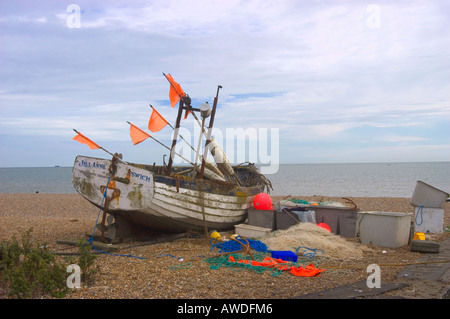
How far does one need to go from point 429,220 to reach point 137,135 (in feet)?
26.0

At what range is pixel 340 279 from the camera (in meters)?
6.84

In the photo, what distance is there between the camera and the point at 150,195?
9203 mm

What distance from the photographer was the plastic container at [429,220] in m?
11.5

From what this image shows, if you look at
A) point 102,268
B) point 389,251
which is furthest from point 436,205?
point 102,268

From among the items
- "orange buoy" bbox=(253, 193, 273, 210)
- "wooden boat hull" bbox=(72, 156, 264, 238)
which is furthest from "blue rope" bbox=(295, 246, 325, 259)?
"wooden boat hull" bbox=(72, 156, 264, 238)

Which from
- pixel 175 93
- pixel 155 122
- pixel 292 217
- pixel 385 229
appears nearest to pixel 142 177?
pixel 155 122

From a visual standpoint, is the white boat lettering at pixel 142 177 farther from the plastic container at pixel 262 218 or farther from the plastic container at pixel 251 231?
the plastic container at pixel 262 218

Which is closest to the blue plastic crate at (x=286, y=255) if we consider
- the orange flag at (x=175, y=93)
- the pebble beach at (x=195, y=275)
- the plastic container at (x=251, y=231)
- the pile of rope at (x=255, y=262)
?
the pile of rope at (x=255, y=262)

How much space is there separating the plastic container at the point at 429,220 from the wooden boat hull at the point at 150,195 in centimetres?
517

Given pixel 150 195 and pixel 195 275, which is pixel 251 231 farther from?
pixel 195 275

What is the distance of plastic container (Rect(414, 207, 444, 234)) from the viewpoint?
11531mm

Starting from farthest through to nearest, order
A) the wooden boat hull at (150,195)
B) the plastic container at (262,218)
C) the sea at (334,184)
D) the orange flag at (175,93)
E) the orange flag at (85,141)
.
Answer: the sea at (334,184) → the orange flag at (175,93) → the plastic container at (262,218) → the orange flag at (85,141) → the wooden boat hull at (150,195)
